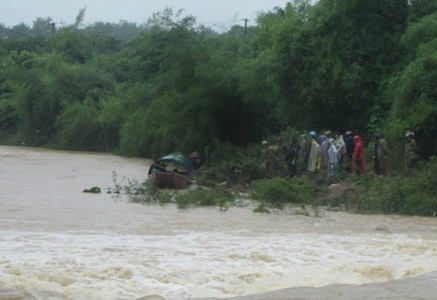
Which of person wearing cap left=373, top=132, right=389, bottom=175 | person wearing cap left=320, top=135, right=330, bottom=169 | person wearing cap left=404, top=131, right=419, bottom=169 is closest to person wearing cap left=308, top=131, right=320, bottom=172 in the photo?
person wearing cap left=320, top=135, right=330, bottom=169

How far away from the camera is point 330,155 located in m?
24.2

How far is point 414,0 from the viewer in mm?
30266

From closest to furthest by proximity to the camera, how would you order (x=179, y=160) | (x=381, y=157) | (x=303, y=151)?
1. (x=381, y=157)
2. (x=303, y=151)
3. (x=179, y=160)

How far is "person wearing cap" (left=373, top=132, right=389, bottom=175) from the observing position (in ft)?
76.7

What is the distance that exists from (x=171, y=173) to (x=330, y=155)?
4757 millimetres

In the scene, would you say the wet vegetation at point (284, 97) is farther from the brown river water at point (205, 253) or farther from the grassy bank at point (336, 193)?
the brown river water at point (205, 253)

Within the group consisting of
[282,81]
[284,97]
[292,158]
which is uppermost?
[282,81]

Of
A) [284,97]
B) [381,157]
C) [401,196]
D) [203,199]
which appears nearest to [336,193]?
[381,157]

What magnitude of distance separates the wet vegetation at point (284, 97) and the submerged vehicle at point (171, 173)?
3.52 ft

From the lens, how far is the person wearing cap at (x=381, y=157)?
23391 millimetres

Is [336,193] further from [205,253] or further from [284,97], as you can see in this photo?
[284,97]

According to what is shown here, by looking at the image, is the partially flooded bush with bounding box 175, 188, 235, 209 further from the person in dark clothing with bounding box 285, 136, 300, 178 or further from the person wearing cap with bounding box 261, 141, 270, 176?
the person wearing cap with bounding box 261, 141, 270, 176

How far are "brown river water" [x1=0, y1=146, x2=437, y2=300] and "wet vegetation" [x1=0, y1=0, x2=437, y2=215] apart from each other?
2389 mm

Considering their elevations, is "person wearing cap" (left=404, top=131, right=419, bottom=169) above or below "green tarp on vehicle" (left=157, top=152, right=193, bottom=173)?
above
